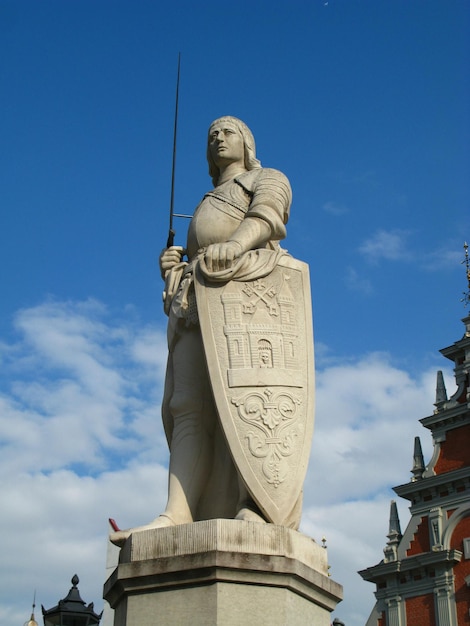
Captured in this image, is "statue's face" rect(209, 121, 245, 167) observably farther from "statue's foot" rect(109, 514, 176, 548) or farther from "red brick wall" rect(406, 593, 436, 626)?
"red brick wall" rect(406, 593, 436, 626)

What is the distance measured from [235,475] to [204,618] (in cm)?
123

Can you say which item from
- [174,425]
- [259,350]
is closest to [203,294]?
[259,350]

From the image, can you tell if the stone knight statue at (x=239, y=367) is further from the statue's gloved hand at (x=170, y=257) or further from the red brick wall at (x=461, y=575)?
the red brick wall at (x=461, y=575)

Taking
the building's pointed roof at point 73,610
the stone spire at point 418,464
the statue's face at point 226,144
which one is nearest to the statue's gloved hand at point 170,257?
the statue's face at point 226,144

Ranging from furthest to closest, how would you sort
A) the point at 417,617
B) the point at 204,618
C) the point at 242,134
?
the point at 417,617, the point at 242,134, the point at 204,618

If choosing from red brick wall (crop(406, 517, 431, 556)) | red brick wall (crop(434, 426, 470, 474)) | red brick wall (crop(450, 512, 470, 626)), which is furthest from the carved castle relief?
red brick wall (crop(406, 517, 431, 556))

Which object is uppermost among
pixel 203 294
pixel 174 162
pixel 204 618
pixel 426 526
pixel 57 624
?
pixel 426 526

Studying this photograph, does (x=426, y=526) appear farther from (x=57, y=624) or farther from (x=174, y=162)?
(x=174, y=162)

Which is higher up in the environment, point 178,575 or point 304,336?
point 304,336

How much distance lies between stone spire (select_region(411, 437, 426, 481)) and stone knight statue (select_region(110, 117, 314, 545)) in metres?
22.8

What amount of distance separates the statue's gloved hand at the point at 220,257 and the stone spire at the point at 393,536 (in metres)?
23.5

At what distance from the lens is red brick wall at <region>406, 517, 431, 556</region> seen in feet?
91.7

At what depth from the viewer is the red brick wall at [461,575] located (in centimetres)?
2619

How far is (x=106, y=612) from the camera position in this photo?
1558 centimetres
